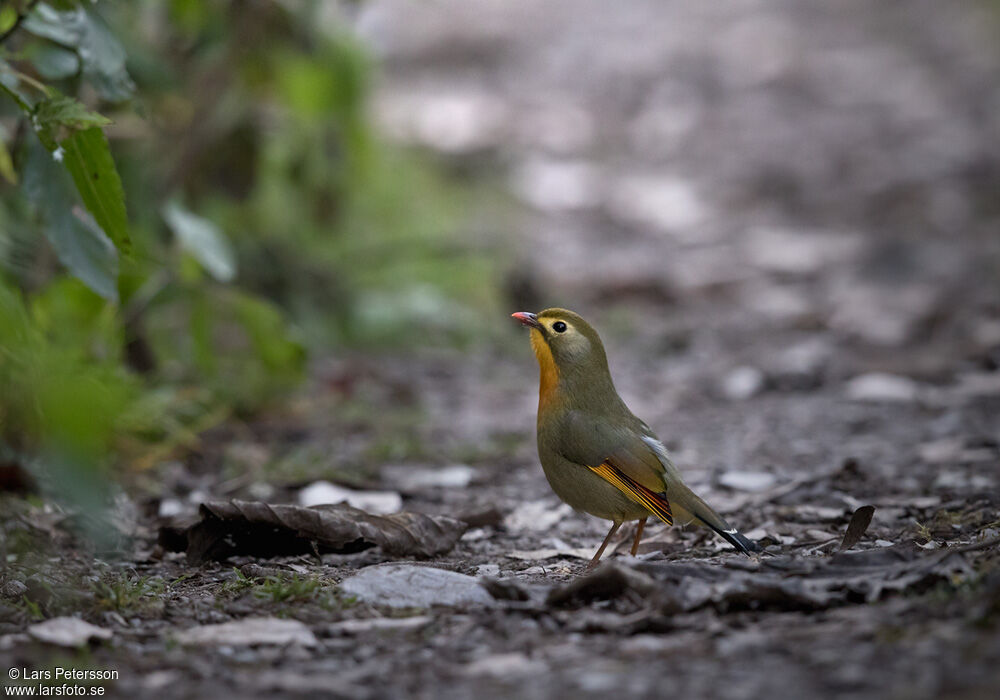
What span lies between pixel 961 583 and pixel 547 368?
1.53 meters

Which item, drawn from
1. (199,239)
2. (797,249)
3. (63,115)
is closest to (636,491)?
(63,115)

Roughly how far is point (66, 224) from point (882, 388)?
151 inches

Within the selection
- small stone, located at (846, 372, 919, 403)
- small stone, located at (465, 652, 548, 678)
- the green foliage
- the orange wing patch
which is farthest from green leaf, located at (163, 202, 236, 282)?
small stone, located at (846, 372, 919, 403)

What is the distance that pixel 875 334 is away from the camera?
6.48 metres

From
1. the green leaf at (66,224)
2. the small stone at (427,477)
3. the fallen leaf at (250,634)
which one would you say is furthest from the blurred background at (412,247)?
the fallen leaf at (250,634)

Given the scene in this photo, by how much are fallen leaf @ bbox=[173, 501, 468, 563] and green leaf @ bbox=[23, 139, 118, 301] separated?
2.27 feet

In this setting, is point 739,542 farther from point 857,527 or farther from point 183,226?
point 183,226

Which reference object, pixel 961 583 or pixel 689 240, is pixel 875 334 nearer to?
pixel 689 240

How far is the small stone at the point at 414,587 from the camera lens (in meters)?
2.77

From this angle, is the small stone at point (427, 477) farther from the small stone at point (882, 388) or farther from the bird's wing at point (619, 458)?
the small stone at point (882, 388)

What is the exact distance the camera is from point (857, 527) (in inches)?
125

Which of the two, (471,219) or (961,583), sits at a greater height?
(471,219)

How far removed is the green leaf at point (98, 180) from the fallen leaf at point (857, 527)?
2060mm

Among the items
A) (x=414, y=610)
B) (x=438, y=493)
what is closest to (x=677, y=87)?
(x=438, y=493)
